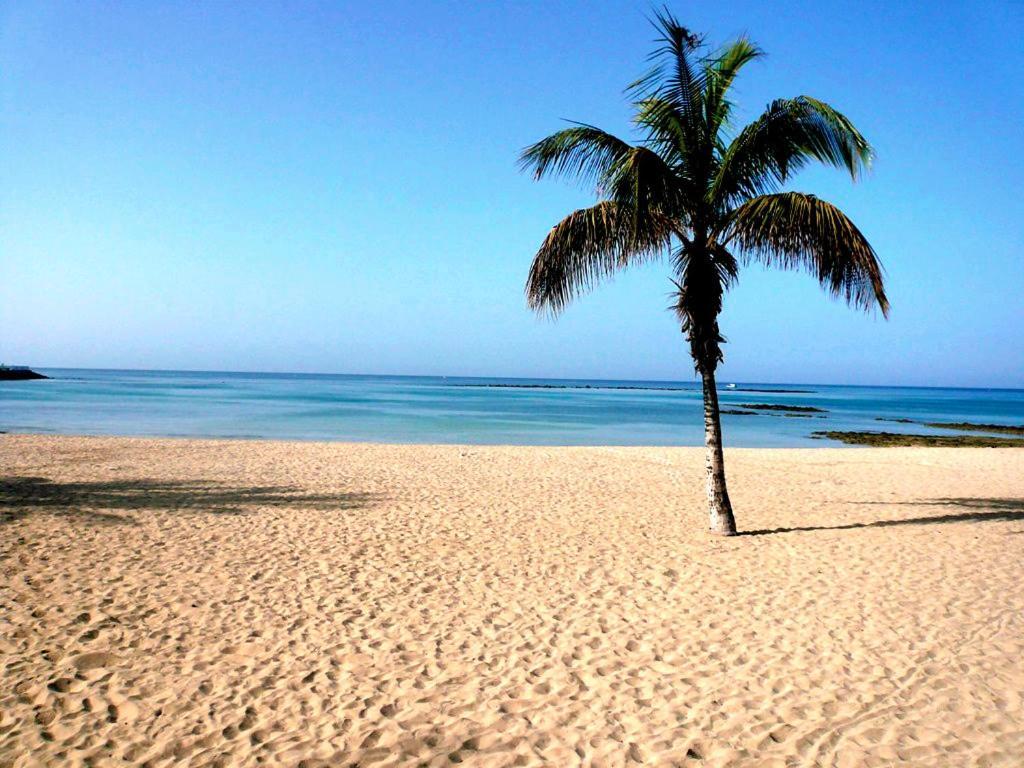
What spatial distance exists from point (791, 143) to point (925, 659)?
6.31m

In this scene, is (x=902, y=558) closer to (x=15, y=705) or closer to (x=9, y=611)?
(x=15, y=705)

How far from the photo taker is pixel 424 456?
1797 cm

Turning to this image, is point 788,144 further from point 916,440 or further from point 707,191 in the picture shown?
point 916,440

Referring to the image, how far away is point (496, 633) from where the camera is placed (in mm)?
5371

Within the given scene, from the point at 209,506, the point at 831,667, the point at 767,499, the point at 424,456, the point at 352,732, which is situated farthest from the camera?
the point at 424,456

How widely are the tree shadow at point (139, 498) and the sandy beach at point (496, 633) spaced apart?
95mm

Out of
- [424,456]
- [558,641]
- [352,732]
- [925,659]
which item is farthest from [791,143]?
[424,456]

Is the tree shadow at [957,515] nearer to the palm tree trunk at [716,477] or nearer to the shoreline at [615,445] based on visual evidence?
the palm tree trunk at [716,477]

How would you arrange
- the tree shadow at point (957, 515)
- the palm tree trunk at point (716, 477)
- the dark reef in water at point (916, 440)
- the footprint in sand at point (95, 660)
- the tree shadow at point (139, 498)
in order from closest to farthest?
the footprint in sand at point (95, 660) → the palm tree trunk at point (716, 477) → the tree shadow at point (139, 498) → the tree shadow at point (957, 515) → the dark reef in water at point (916, 440)

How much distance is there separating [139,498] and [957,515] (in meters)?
13.5

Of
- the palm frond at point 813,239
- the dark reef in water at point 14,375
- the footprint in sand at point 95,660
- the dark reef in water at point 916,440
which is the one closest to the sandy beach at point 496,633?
the footprint in sand at point 95,660

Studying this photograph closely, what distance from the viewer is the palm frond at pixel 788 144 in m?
7.99

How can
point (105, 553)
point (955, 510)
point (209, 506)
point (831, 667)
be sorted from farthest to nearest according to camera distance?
point (955, 510), point (209, 506), point (105, 553), point (831, 667)

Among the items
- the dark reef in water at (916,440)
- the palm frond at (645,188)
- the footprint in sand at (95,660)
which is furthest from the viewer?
the dark reef in water at (916,440)
